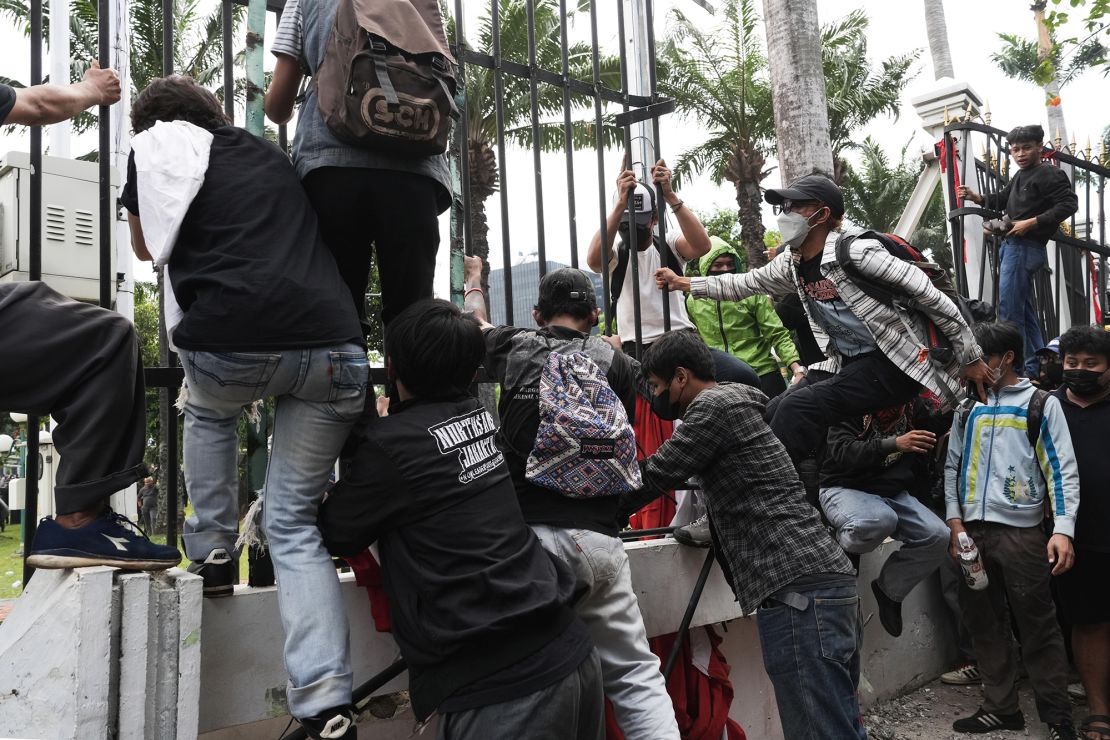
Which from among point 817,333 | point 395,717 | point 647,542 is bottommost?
point 395,717

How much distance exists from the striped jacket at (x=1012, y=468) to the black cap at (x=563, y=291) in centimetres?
290

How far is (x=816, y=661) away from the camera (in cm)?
304

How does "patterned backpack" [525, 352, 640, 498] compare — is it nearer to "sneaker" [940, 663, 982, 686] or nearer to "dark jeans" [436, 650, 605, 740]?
"dark jeans" [436, 650, 605, 740]

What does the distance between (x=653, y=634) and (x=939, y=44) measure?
47.7 ft

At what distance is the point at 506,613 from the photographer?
2107 millimetres

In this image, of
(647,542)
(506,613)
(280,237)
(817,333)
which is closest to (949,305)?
(817,333)

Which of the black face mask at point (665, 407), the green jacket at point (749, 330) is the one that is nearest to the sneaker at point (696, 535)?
the black face mask at point (665, 407)

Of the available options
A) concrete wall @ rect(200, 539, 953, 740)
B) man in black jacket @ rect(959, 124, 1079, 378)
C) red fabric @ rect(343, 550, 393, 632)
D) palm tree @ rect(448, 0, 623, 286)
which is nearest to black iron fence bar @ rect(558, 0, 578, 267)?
concrete wall @ rect(200, 539, 953, 740)

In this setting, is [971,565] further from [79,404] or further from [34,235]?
[34,235]

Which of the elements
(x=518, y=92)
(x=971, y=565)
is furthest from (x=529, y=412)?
(x=518, y=92)

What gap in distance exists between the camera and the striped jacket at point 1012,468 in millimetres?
4621

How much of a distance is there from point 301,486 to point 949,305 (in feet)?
9.40

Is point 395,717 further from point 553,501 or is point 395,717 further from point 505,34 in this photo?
point 505,34

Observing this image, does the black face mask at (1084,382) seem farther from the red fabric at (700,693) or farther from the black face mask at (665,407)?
the black face mask at (665,407)
